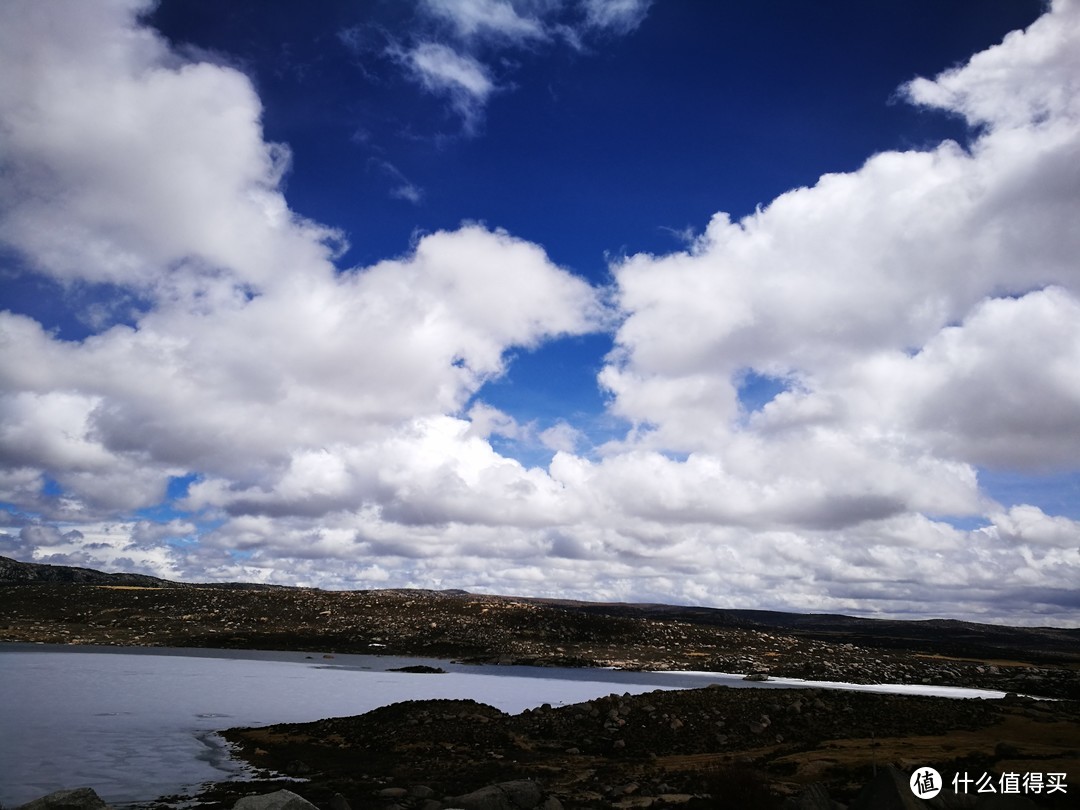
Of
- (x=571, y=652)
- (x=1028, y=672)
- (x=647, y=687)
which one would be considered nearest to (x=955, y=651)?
(x=1028, y=672)

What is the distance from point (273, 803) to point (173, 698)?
38.3 metres

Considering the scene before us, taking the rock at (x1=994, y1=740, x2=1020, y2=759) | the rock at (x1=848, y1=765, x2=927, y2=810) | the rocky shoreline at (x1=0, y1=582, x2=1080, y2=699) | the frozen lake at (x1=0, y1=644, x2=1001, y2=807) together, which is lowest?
the rocky shoreline at (x1=0, y1=582, x2=1080, y2=699)

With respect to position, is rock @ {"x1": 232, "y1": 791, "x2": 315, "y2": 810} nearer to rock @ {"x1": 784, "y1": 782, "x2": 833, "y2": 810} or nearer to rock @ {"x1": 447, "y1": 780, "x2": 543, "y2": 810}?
rock @ {"x1": 447, "y1": 780, "x2": 543, "y2": 810}

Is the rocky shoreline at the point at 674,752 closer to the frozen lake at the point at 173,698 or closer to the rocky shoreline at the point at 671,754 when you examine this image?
the rocky shoreline at the point at 671,754

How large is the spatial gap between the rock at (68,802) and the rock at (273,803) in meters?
3.96

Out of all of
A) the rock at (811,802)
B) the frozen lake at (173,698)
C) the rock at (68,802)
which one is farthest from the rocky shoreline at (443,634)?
the rock at (68,802)

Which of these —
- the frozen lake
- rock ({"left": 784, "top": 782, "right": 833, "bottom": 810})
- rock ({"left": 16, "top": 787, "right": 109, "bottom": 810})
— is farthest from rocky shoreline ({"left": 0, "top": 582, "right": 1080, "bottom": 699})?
rock ({"left": 16, "top": 787, "right": 109, "bottom": 810})

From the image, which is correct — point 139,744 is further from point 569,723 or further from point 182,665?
point 182,665

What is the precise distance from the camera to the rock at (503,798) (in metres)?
21.7

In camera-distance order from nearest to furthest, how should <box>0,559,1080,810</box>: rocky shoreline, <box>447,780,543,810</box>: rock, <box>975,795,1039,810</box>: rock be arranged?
1. <box>975,795,1039,810</box>: rock
2. <box>447,780,543,810</box>: rock
3. <box>0,559,1080,810</box>: rocky shoreline

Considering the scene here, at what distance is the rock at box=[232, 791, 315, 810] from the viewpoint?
58.9ft

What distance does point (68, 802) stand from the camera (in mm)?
17828

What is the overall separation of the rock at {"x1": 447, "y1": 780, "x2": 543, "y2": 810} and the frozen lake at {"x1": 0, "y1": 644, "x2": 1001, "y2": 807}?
11.4 meters

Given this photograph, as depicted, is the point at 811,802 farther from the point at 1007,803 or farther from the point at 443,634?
the point at 443,634
